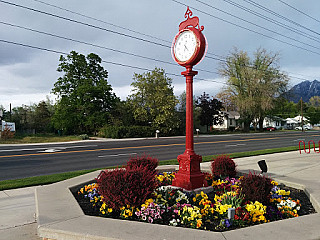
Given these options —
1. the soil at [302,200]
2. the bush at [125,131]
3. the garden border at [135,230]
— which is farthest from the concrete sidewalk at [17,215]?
the bush at [125,131]

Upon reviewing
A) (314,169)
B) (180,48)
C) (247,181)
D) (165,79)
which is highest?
(165,79)

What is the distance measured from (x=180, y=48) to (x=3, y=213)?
4821 millimetres

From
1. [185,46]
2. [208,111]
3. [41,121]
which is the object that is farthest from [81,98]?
[185,46]

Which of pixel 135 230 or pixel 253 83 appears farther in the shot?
pixel 253 83

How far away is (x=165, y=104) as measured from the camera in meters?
35.6

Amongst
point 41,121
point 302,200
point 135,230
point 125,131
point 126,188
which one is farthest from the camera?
point 41,121

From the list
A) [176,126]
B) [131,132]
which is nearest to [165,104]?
[176,126]

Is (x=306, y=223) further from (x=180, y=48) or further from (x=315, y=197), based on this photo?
(x=180, y=48)

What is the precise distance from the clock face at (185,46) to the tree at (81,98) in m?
29.4

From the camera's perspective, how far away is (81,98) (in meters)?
34.8

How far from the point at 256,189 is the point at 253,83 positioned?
162 feet

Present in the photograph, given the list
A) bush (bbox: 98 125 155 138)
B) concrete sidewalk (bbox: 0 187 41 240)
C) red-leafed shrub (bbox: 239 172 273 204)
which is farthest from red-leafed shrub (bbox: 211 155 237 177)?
bush (bbox: 98 125 155 138)

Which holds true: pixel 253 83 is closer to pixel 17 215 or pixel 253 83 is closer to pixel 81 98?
pixel 81 98

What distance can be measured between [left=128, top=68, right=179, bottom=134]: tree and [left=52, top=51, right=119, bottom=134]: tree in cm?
359
